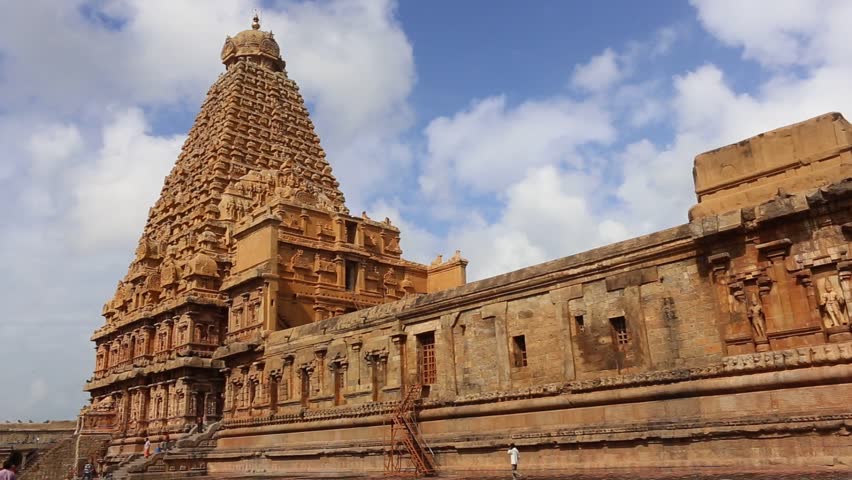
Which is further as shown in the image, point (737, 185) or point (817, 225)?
point (737, 185)

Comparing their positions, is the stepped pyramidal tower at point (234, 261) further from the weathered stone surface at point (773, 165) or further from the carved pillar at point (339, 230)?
the weathered stone surface at point (773, 165)

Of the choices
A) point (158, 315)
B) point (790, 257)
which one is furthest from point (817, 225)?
point (158, 315)

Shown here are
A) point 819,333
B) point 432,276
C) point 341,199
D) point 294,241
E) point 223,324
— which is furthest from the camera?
point 341,199

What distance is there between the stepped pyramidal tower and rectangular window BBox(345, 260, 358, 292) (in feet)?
0.19

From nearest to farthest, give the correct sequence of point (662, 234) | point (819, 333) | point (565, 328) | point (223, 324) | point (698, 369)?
point (819, 333), point (698, 369), point (662, 234), point (565, 328), point (223, 324)

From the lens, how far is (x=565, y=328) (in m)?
18.6

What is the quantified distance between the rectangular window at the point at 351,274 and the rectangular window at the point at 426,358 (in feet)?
46.8

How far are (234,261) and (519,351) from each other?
2527cm

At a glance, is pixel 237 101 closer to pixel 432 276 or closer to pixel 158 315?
pixel 158 315

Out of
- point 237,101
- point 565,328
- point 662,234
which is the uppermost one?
point 237,101

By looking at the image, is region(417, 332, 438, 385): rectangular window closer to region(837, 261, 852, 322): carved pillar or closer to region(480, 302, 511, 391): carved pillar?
region(480, 302, 511, 391): carved pillar

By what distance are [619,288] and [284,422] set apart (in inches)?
Answer: 586

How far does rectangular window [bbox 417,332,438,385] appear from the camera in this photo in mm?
22438

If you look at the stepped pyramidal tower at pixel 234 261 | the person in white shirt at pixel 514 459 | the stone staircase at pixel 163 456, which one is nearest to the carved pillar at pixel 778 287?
the person in white shirt at pixel 514 459
